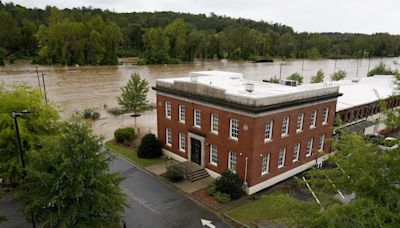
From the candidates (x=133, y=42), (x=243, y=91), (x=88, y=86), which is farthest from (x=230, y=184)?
(x=133, y=42)

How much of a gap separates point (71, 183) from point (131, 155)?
14802 millimetres

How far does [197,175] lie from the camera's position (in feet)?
78.7

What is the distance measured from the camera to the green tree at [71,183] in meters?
13.9

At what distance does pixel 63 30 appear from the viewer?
8919cm

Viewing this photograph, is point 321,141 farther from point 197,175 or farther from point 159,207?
point 159,207

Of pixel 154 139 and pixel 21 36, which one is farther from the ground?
pixel 21 36

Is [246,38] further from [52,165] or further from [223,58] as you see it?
[52,165]

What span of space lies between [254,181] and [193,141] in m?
6.12

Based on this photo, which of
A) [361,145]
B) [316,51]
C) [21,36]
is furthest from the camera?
[316,51]

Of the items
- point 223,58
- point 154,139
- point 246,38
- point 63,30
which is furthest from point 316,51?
point 154,139

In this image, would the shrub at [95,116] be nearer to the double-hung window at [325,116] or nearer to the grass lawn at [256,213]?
the grass lawn at [256,213]

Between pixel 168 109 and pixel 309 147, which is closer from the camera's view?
pixel 309 147

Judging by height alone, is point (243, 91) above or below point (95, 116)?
above

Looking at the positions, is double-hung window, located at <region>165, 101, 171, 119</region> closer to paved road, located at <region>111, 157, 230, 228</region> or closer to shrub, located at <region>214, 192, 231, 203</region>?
paved road, located at <region>111, 157, 230, 228</region>
